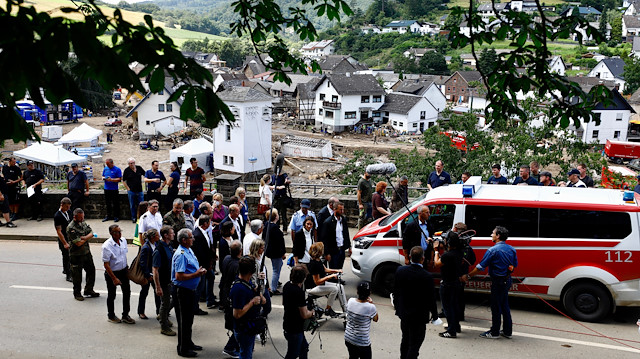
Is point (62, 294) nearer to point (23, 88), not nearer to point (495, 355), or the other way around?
point (495, 355)

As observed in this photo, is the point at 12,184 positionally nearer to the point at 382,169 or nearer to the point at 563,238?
the point at 382,169

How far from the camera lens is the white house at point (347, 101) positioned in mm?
84938

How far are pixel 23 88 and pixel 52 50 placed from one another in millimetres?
328

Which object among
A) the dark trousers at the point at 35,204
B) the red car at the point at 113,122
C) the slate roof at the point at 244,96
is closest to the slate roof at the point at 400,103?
the slate roof at the point at 244,96

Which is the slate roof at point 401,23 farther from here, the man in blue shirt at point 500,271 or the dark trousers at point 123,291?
the dark trousers at point 123,291

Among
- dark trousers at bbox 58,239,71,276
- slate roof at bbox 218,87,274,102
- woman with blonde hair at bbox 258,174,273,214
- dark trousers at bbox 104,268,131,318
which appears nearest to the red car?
slate roof at bbox 218,87,274,102

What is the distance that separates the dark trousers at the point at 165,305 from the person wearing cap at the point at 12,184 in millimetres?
8553

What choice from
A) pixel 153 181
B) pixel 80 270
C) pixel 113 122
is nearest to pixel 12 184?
pixel 153 181

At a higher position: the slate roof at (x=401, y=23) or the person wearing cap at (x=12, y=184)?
the slate roof at (x=401, y=23)

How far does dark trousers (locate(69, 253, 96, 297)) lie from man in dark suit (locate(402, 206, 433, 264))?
5.24 metres

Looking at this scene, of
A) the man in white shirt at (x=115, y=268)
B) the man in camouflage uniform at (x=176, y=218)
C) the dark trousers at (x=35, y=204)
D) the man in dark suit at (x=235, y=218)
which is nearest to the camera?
the man in white shirt at (x=115, y=268)

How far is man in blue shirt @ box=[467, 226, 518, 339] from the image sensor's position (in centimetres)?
872

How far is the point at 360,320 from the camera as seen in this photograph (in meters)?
7.10

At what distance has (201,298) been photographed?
10.6m
